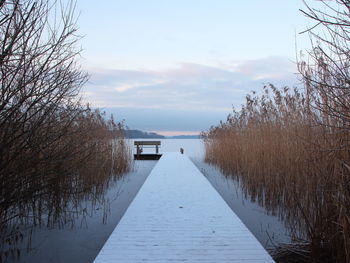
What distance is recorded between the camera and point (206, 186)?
409 cm

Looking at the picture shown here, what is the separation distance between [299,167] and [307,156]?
33 cm

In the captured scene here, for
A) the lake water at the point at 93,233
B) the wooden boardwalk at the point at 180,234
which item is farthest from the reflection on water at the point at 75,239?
the wooden boardwalk at the point at 180,234

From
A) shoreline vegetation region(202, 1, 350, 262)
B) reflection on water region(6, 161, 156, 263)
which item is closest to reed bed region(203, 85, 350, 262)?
shoreline vegetation region(202, 1, 350, 262)

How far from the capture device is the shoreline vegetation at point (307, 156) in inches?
Result: 68.4

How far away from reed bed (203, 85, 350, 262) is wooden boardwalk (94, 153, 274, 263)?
1.44 ft

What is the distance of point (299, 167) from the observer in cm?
285

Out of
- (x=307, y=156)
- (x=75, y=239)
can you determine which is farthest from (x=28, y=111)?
(x=307, y=156)

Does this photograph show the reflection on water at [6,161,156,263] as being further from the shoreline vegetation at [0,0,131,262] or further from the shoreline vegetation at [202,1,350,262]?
the shoreline vegetation at [202,1,350,262]

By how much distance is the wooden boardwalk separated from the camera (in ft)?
6.02

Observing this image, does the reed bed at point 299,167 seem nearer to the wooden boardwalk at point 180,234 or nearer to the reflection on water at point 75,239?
Answer: the wooden boardwalk at point 180,234

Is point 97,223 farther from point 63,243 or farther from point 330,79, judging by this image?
point 330,79

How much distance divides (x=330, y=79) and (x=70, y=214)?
102 inches

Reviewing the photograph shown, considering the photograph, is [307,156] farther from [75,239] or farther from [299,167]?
[75,239]

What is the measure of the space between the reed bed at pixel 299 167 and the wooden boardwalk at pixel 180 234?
0.44 meters
